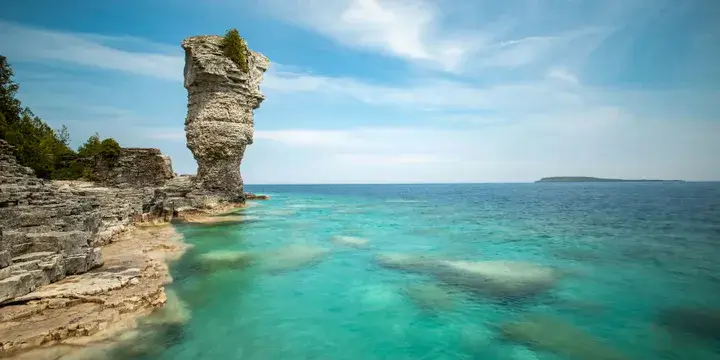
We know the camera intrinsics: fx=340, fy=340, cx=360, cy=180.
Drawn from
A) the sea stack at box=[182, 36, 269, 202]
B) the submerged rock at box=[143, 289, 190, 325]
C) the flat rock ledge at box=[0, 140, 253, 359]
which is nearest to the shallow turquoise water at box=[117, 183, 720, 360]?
the submerged rock at box=[143, 289, 190, 325]

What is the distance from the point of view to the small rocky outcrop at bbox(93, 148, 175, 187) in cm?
2602

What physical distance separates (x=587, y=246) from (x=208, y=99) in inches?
1053

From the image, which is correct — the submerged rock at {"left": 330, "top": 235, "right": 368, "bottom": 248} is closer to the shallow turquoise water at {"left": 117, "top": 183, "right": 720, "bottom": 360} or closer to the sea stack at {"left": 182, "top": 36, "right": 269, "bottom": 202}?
the shallow turquoise water at {"left": 117, "top": 183, "right": 720, "bottom": 360}

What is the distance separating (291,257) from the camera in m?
13.8

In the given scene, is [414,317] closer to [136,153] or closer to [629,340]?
[629,340]

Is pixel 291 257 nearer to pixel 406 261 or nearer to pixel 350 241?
pixel 350 241

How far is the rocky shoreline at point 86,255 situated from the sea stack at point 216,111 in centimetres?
18

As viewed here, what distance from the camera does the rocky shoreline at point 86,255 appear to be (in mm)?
6301

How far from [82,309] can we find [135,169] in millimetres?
23139

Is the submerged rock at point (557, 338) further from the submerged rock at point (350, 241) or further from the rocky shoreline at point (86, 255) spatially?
the submerged rock at point (350, 241)

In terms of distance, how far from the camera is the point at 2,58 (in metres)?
25.0

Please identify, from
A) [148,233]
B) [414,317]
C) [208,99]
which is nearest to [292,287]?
[414,317]

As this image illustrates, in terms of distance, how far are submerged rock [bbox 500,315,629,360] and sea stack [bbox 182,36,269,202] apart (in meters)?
24.9

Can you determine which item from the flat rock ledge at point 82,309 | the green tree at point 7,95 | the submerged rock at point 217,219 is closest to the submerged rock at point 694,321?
the flat rock ledge at point 82,309
